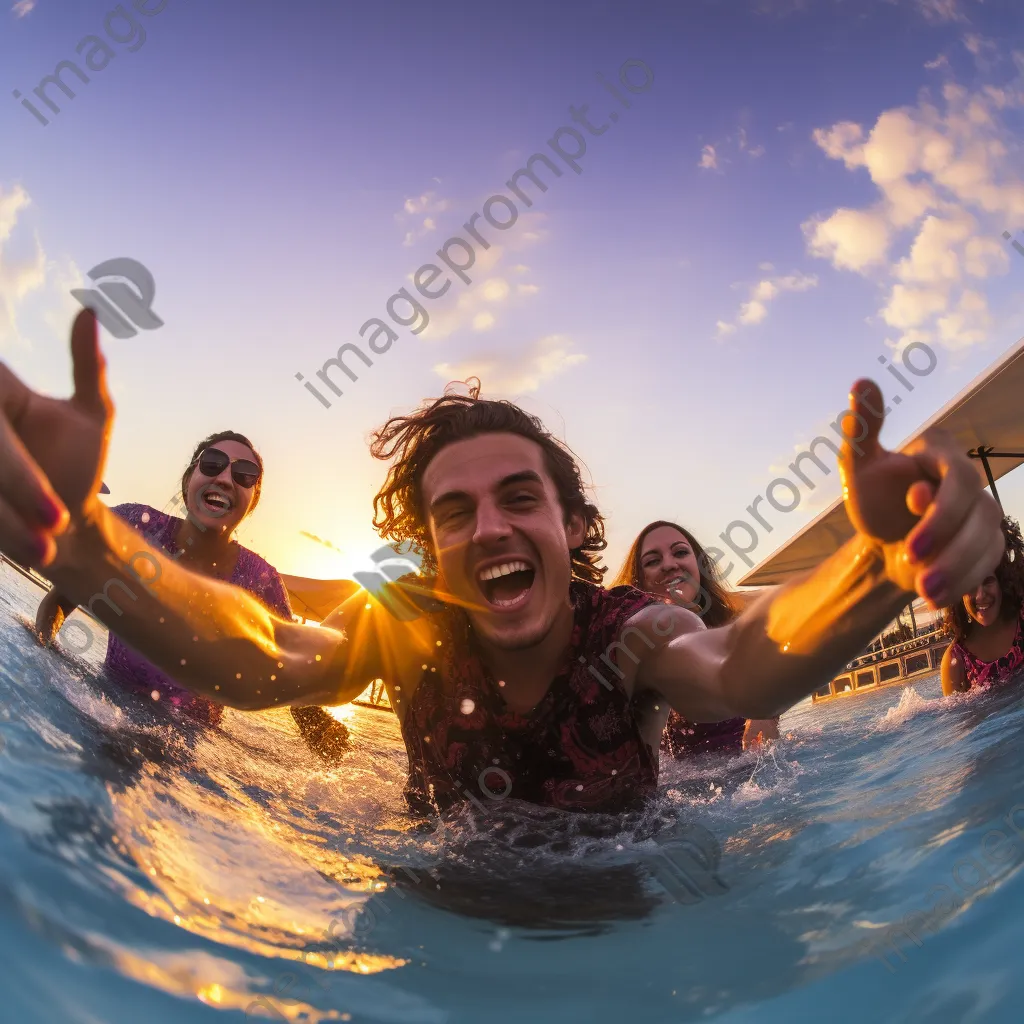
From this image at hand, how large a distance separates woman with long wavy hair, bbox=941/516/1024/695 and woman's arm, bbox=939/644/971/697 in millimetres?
21

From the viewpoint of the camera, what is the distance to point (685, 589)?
16.7 feet

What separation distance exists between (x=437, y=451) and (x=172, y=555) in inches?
75.3

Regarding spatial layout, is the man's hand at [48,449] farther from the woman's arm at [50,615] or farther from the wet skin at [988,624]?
the wet skin at [988,624]

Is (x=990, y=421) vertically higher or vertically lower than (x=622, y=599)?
higher

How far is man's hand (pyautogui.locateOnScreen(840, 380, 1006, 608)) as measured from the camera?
120cm

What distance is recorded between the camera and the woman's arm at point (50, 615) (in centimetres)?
397

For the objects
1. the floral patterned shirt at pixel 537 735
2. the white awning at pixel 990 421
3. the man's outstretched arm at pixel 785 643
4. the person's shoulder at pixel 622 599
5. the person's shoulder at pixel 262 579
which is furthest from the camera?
the white awning at pixel 990 421

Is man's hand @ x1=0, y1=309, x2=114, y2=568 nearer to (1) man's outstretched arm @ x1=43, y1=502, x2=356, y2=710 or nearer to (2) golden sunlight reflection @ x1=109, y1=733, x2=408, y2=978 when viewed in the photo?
(1) man's outstretched arm @ x1=43, y1=502, x2=356, y2=710

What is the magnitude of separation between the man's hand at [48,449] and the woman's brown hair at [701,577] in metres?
4.41

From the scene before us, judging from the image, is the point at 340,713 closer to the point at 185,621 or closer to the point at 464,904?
the point at 464,904

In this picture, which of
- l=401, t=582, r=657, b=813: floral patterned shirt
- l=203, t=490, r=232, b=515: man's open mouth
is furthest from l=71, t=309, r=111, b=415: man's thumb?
l=203, t=490, r=232, b=515: man's open mouth

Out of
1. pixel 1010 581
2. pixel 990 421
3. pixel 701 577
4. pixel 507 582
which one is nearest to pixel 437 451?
pixel 507 582

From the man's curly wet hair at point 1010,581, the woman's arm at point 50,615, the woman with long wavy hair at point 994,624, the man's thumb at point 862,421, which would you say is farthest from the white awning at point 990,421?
the woman's arm at point 50,615

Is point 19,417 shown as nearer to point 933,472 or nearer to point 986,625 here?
point 933,472
